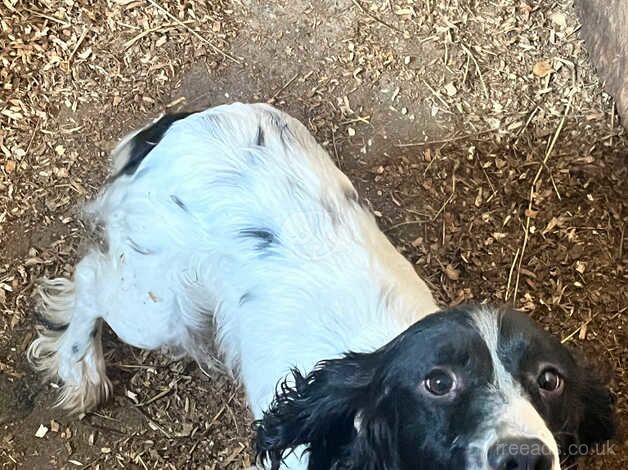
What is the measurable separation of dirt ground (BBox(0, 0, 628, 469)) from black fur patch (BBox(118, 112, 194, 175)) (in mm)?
830

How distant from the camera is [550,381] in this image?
2047 mm

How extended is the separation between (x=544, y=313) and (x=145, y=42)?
7.14 ft

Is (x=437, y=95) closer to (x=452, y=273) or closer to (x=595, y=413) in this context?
(x=452, y=273)

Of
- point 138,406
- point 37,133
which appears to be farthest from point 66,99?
point 138,406

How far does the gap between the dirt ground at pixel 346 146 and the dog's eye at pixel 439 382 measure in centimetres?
178

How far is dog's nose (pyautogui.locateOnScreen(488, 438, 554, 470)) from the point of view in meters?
1.72

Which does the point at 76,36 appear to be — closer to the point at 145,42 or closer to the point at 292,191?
the point at 145,42

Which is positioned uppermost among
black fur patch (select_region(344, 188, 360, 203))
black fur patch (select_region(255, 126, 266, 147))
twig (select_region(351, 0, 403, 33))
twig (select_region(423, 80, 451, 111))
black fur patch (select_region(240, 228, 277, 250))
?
twig (select_region(351, 0, 403, 33))

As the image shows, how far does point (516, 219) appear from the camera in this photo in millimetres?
4043

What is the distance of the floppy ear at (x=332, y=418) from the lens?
2.24 metres

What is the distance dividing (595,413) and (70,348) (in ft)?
6.94

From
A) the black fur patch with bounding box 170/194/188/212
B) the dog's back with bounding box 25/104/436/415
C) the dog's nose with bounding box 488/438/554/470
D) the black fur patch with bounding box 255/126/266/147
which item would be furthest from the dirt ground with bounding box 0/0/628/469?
the dog's nose with bounding box 488/438/554/470

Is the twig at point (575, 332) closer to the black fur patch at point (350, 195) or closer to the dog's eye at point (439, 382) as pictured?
the black fur patch at point (350, 195)

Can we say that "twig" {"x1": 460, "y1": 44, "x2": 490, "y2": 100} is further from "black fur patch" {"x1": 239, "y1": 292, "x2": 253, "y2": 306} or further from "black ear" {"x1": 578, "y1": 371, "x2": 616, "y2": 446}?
"black ear" {"x1": 578, "y1": 371, "x2": 616, "y2": 446}
